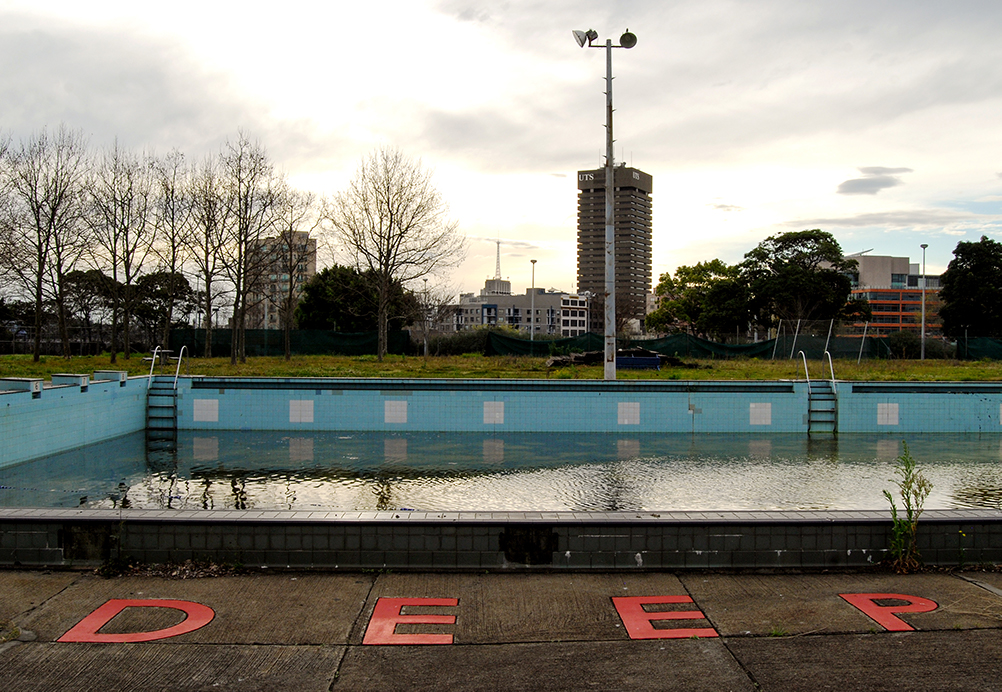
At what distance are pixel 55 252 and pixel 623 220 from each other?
177 metres

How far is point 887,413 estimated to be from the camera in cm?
1594

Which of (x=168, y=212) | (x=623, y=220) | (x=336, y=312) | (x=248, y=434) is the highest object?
(x=623, y=220)

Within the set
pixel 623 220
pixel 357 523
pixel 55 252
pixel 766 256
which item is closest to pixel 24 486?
pixel 357 523

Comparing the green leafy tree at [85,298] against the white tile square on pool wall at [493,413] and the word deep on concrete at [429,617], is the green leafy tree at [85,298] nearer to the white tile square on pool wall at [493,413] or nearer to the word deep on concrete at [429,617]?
the white tile square on pool wall at [493,413]

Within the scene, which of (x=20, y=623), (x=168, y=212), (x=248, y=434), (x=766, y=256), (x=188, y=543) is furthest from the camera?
(x=766, y=256)

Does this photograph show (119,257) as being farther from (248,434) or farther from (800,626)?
(800,626)

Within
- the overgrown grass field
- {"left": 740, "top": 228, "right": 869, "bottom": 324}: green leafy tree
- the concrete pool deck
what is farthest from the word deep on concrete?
{"left": 740, "top": 228, "right": 869, "bottom": 324}: green leafy tree

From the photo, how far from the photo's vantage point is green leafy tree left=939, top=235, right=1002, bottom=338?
48.0 metres

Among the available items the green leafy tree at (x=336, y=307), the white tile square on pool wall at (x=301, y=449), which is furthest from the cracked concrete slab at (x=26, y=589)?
the green leafy tree at (x=336, y=307)

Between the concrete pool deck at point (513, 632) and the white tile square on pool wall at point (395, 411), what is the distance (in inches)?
405

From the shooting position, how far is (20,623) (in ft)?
15.3

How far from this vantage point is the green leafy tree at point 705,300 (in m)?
53.3

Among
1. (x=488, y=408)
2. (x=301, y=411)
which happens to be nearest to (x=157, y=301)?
(x=301, y=411)

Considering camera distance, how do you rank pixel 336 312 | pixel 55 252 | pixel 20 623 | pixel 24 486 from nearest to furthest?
pixel 20 623 < pixel 24 486 < pixel 55 252 < pixel 336 312
